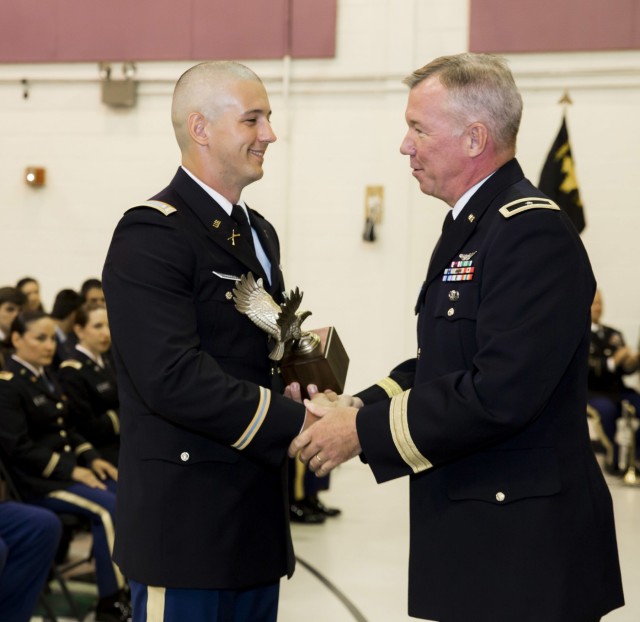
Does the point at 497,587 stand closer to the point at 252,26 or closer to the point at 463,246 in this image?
the point at 463,246

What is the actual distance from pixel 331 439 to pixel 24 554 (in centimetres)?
219

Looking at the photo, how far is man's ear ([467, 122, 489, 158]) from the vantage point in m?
2.33

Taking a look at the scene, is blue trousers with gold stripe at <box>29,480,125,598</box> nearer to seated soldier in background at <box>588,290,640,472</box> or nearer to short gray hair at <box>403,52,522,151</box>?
short gray hair at <box>403,52,522,151</box>

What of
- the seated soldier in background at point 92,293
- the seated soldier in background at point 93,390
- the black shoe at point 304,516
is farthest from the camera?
the seated soldier in background at point 92,293

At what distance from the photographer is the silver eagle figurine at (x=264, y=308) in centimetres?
244

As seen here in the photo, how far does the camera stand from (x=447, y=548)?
2215mm

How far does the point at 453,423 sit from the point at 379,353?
6.89 m

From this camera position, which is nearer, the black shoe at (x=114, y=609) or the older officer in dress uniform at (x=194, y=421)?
the older officer in dress uniform at (x=194, y=421)

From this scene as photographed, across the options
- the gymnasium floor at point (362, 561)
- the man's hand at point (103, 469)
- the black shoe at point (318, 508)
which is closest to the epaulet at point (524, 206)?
the gymnasium floor at point (362, 561)

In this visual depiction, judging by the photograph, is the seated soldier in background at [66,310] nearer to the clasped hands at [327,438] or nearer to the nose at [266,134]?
the nose at [266,134]

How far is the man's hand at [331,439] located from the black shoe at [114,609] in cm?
244

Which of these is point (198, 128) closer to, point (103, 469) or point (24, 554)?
point (24, 554)

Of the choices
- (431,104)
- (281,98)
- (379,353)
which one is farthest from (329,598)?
(281,98)

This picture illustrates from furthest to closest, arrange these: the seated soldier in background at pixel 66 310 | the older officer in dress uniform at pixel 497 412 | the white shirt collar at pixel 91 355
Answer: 1. the seated soldier in background at pixel 66 310
2. the white shirt collar at pixel 91 355
3. the older officer in dress uniform at pixel 497 412
